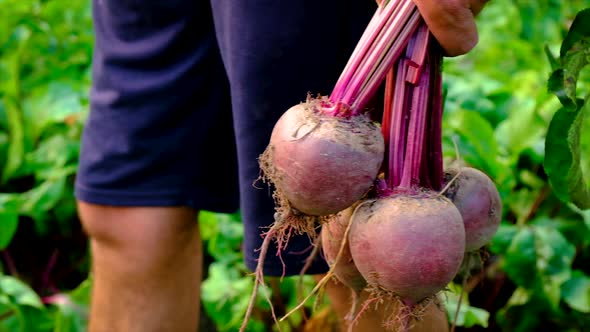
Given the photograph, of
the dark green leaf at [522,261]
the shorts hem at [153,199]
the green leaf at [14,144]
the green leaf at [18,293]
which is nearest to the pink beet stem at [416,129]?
the shorts hem at [153,199]

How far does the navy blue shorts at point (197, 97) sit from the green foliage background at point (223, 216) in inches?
14.2

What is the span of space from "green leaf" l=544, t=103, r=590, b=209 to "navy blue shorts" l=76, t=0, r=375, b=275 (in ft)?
1.10

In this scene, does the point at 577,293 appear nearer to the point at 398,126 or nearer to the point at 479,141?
the point at 479,141

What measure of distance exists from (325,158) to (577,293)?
102cm

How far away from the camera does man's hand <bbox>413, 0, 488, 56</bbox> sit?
3.22 feet

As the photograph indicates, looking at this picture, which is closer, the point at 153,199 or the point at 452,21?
the point at 452,21

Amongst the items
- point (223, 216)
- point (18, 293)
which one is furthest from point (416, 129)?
point (18, 293)

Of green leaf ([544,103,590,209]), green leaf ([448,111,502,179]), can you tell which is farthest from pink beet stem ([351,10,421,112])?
green leaf ([448,111,502,179])

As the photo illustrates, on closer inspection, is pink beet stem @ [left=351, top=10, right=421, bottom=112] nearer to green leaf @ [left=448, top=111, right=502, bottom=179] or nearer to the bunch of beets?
the bunch of beets

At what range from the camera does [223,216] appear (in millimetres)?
2018

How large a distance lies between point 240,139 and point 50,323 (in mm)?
968

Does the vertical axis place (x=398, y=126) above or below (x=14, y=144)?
above

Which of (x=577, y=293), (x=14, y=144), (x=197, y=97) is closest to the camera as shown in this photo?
(x=197, y=97)

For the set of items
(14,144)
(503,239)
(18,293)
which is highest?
(14,144)
